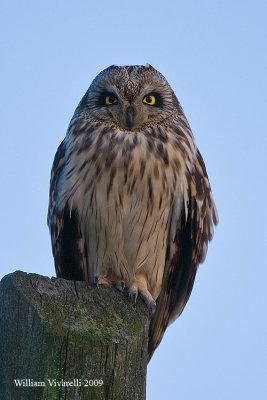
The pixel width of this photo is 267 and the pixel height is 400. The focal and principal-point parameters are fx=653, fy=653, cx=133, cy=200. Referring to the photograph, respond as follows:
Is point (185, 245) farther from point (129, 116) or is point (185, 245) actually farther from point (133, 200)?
point (129, 116)

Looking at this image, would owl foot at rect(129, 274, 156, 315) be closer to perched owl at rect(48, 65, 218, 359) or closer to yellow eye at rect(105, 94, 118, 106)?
perched owl at rect(48, 65, 218, 359)

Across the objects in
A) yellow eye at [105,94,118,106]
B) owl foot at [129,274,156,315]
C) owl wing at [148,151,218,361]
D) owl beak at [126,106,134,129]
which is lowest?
owl foot at [129,274,156,315]

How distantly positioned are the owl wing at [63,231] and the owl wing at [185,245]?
633mm

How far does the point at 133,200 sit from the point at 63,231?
58 centimetres

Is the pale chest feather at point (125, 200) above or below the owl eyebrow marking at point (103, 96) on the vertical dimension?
below

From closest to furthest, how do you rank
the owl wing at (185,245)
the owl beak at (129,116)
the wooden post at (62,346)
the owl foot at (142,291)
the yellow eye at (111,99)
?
the wooden post at (62,346)
the owl foot at (142,291)
the owl wing at (185,245)
the owl beak at (129,116)
the yellow eye at (111,99)

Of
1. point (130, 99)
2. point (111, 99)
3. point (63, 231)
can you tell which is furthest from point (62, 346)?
point (111, 99)

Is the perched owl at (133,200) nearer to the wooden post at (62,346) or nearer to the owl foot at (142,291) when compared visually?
the owl foot at (142,291)

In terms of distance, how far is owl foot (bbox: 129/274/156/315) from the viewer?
3.84 metres

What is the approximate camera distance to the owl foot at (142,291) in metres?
3.84

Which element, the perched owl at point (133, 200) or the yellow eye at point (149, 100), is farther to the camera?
the yellow eye at point (149, 100)

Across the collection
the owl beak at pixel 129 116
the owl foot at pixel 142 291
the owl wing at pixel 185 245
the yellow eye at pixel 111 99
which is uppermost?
the yellow eye at pixel 111 99

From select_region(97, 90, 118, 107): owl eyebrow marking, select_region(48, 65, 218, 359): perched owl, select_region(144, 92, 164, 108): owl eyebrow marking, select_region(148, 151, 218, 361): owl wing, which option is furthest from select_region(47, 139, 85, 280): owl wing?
select_region(144, 92, 164, 108): owl eyebrow marking

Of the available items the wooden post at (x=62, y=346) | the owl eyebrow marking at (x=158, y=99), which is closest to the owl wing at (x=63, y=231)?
the owl eyebrow marking at (x=158, y=99)
